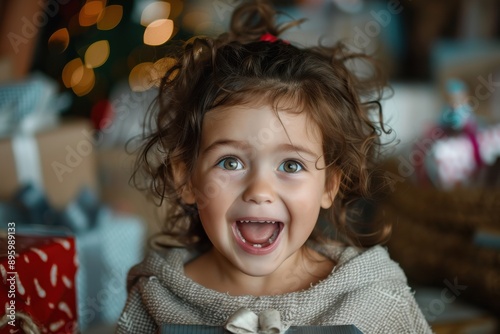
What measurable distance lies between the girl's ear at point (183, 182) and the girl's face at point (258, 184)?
0.07m

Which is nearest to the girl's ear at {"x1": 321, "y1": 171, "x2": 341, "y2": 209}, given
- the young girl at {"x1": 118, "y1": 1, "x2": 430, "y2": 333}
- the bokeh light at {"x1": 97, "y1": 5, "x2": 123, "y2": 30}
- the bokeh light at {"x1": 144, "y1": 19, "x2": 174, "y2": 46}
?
the young girl at {"x1": 118, "y1": 1, "x2": 430, "y2": 333}

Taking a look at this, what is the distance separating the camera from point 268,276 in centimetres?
110

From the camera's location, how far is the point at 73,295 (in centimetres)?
118

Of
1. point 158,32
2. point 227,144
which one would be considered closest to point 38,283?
point 227,144

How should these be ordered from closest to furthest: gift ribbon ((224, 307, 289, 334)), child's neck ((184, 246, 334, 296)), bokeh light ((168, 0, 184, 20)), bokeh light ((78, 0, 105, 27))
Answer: gift ribbon ((224, 307, 289, 334)) → child's neck ((184, 246, 334, 296)) → bokeh light ((78, 0, 105, 27)) → bokeh light ((168, 0, 184, 20))

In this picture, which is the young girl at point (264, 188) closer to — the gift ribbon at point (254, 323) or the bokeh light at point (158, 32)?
the gift ribbon at point (254, 323)

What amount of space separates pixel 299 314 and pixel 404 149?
1.47m

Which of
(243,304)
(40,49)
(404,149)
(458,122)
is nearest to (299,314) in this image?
(243,304)

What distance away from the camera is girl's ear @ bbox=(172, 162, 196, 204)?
1.11 m

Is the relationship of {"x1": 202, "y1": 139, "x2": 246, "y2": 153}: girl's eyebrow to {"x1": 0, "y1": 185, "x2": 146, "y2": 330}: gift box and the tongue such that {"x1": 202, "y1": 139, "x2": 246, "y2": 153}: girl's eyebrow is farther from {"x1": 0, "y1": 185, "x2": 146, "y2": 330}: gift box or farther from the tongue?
{"x1": 0, "y1": 185, "x2": 146, "y2": 330}: gift box

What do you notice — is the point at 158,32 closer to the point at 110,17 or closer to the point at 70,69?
the point at 110,17

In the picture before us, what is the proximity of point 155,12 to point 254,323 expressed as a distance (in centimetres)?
229

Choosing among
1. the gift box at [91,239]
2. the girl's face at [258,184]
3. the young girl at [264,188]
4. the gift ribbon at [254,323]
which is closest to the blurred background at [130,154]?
the gift box at [91,239]

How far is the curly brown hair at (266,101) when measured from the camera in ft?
3.42
